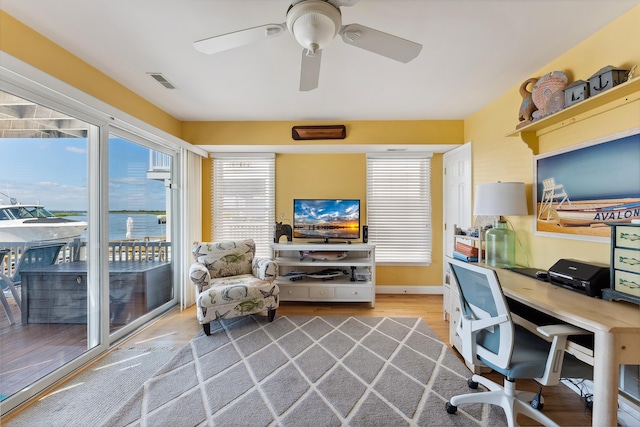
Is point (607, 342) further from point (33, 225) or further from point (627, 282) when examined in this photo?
point (33, 225)

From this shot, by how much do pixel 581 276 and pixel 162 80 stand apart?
3394mm

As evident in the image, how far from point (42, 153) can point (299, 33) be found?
196 cm

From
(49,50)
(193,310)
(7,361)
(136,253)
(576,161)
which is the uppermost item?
(49,50)

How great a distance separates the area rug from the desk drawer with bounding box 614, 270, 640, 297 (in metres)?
0.97

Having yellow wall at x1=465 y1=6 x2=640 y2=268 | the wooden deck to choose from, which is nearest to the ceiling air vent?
the wooden deck

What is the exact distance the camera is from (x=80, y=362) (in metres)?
1.94

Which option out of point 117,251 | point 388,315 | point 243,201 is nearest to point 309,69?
point 117,251

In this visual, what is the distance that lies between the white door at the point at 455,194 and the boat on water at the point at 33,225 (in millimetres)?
3490

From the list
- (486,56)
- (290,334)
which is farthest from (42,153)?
(486,56)

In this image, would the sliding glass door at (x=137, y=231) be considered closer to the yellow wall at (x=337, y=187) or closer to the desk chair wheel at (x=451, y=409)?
the yellow wall at (x=337, y=187)

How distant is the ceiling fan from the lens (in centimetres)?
118

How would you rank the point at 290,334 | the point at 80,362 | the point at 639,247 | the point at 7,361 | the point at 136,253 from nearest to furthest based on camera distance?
the point at 639,247 < the point at 7,361 < the point at 80,362 < the point at 290,334 < the point at 136,253

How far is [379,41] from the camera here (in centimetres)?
133

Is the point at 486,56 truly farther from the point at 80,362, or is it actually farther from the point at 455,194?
the point at 80,362
